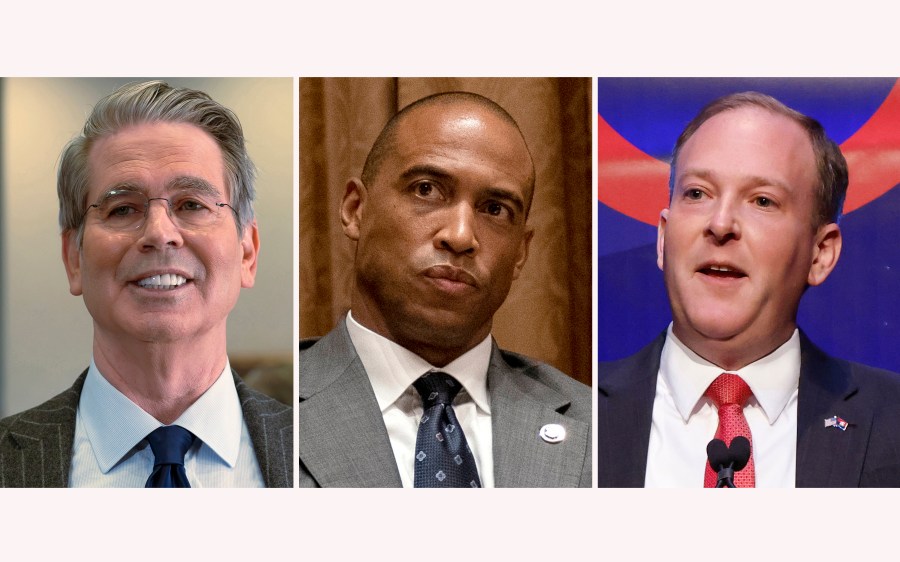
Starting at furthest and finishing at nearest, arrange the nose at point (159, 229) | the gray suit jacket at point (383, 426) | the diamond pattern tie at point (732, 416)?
1. the diamond pattern tie at point (732, 416)
2. the gray suit jacket at point (383, 426)
3. the nose at point (159, 229)

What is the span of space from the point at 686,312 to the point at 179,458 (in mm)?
1880

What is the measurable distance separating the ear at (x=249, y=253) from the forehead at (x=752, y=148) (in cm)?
155

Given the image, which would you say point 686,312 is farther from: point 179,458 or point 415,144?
point 179,458

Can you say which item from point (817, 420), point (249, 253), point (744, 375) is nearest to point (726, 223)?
point (744, 375)

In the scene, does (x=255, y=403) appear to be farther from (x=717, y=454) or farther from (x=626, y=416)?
(x=717, y=454)

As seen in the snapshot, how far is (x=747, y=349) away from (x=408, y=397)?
124 cm

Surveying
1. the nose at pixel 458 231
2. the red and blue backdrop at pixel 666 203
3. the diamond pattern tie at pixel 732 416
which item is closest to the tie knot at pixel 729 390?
the diamond pattern tie at pixel 732 416

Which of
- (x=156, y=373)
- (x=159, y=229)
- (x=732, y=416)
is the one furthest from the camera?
(x=732, y=416)

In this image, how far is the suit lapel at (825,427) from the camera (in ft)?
14.1

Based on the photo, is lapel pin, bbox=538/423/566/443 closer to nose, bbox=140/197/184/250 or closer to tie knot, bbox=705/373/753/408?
tie knot, bbox=705/373/753/408

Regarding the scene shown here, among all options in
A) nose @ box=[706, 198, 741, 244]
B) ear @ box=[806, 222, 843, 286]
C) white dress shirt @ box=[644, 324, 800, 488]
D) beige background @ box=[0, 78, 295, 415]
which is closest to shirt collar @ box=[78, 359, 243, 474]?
beige background @ box=[0, 78, 295, 415]

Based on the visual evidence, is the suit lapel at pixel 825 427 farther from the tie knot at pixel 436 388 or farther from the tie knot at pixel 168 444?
the tie knot at pixel 168 444

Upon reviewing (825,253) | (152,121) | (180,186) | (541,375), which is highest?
(152,121)

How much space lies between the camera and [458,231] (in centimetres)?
419
